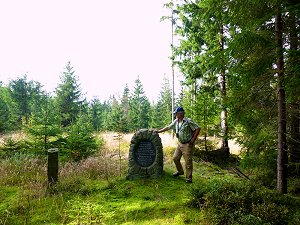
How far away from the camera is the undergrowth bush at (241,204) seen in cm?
477

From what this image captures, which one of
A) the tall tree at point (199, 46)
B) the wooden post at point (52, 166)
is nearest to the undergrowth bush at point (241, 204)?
the wooden post at point (52, 166)

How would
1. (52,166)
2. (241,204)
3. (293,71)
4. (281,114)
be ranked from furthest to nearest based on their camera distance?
(52,166)
(281,114)
(293,71)
(241,204)

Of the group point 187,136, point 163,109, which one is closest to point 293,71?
point 187,136

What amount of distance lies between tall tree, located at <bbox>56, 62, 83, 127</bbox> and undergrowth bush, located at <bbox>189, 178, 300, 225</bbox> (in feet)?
88.4

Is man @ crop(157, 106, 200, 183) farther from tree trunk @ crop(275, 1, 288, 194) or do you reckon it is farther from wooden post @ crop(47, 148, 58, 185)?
wooden post @ crop(47, 148, 58, 185)

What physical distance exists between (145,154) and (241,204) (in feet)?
10.8

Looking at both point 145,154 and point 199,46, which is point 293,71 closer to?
point 145,154

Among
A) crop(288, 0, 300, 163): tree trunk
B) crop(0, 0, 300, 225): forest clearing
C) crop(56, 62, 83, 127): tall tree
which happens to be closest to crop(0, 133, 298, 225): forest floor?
crop(0, 0, 300, 225): forest clearing

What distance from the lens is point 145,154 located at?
7.66 meters

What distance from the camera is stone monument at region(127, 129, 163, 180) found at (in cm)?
755

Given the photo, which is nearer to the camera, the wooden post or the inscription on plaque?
the wooden post

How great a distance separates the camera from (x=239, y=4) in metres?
5.75

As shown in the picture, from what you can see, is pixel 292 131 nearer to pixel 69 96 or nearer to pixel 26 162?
pixel 26 162

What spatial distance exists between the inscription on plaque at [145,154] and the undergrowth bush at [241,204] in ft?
6.76
